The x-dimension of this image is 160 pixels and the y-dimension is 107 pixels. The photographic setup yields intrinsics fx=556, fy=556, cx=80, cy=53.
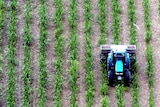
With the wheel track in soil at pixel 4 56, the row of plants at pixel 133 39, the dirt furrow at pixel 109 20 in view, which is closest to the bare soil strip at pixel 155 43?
the row of plants at pixel 133 39

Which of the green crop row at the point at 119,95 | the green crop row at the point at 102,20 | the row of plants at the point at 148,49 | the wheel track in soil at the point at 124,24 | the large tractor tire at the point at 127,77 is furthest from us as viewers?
the wheel track in soil at the point at 124,24

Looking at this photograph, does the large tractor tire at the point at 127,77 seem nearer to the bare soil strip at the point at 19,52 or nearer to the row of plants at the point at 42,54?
the row of plants at the point at 42,54

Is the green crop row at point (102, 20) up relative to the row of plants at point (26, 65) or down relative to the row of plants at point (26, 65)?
up

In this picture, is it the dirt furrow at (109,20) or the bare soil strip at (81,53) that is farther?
the dirt furrow at (109,20)

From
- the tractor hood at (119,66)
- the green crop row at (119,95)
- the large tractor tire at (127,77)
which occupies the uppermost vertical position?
the tractor hood at (119,66)

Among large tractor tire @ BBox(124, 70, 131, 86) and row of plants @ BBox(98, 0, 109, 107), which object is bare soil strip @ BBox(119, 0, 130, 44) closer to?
row of plants @ BBox(98, 0, 109, 107)

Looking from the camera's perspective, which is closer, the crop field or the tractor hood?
the tractor hood

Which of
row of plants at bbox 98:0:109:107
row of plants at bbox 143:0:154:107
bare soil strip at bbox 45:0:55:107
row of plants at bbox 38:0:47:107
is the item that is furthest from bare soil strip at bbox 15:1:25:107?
row of plants at bbox 143:0:154:107

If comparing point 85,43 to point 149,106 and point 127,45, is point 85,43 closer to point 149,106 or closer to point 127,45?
point 127,45

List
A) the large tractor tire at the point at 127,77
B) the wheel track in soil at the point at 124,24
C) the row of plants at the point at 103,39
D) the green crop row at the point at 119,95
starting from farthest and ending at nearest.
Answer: the wheel track in soil at the point at 124,24, the large tractor tire at the point at 127,77, the row of plants at the point at 103,39, the green crop row at the point at 119,95
